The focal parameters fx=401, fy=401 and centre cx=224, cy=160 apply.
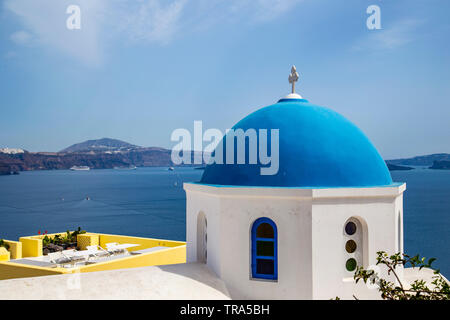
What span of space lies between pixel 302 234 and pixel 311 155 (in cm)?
185

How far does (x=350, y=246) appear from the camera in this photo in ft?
29.8

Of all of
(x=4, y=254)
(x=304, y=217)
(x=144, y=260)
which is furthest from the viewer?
(x=4, y=254)

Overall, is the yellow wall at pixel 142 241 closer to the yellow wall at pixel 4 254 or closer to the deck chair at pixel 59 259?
the deck chair at pixel 59 259

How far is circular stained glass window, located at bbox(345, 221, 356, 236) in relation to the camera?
29.7ft

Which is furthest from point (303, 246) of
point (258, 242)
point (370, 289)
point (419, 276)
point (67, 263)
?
point (67, 263)

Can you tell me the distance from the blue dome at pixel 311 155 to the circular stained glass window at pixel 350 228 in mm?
885

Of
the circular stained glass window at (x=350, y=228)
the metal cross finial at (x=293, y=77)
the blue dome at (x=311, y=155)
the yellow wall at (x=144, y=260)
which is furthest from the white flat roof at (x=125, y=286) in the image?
the yellow wall at (x=144, y=260)

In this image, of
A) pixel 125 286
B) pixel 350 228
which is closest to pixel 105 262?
pixel 125 286

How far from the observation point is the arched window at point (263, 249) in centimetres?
903

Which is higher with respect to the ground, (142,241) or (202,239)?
(202,239)

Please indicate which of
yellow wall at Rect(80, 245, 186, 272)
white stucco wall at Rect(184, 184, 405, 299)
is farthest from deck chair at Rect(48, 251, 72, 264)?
white stucco wall at Rect(184, 184, 405, 299)

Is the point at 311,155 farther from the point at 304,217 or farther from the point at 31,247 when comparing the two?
the point at 31,247

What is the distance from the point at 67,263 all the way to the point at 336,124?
15067 mm
